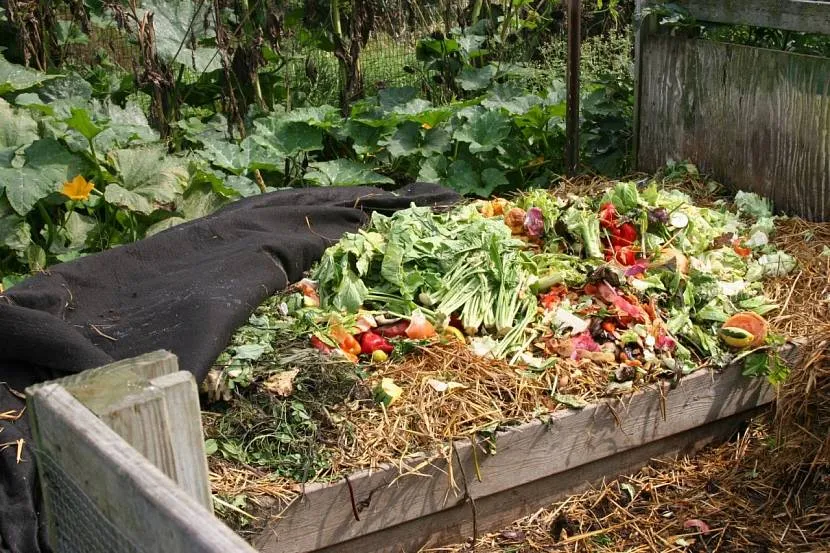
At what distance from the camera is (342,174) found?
5.68m

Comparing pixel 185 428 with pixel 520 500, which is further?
pixel 520 500

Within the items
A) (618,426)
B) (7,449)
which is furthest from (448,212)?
(7,449)

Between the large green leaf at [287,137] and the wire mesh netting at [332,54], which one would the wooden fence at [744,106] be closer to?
the large green leaf at [287,137]

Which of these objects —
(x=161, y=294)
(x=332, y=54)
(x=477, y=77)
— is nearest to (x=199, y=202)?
(x=161, y=294)

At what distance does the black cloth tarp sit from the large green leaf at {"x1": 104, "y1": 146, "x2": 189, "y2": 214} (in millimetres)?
337

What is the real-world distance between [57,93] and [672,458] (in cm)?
419

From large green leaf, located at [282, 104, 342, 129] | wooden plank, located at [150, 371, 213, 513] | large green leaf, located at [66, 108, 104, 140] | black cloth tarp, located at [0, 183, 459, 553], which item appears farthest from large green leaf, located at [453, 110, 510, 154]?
wooden plank, located at [150, 371, 213, 513]

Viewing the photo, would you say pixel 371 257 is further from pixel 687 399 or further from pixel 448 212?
pixel 687 399

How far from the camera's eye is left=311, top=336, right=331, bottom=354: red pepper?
11.5 ft

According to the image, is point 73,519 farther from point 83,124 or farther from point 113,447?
point 83,124

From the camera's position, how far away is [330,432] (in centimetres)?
317

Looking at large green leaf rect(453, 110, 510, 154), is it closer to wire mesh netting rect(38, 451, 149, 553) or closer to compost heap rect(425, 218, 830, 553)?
compost heap rect(425, 218, 830, 553)

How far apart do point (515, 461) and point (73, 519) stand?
197cm

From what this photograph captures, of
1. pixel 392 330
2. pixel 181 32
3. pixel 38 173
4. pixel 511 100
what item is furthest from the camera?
pixel 181 32
